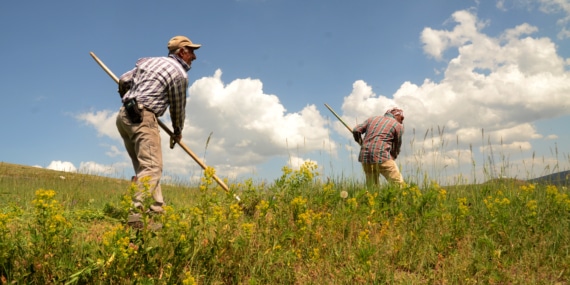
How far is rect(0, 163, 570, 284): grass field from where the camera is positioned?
275 centimetres

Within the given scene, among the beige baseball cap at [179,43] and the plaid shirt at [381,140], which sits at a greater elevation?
the beige baseball cap at [179,43]

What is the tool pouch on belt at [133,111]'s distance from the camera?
4.58m

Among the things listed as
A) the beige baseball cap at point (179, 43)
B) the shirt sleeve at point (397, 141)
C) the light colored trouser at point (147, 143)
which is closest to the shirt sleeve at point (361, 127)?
the shirt sleeve at point (397, 141)

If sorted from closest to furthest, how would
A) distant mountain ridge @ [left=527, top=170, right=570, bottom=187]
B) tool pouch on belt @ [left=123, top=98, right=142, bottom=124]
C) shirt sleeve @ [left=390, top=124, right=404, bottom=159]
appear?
tool pouch on belt @ [left=123, top=98, right=142, bottom=124] < distant mountain ridge @ [left=527, top=170, right=570, bottom=187] < shirt sleeve @ [left=390, top=124, right=404, bottom=159]

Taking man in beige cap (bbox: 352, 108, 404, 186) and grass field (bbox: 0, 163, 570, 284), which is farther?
man in beige cap (bbox: 352, 108, 404, 186)

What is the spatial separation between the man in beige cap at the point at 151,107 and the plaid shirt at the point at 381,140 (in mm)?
3436

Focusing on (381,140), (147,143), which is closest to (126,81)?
(147,143)

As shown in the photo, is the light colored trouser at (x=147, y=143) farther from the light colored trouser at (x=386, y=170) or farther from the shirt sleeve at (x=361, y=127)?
the shirt sleeve at (x=361, y=127)

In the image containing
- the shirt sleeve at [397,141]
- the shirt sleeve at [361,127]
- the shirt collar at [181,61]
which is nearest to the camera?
the shirt collar at [181,61]

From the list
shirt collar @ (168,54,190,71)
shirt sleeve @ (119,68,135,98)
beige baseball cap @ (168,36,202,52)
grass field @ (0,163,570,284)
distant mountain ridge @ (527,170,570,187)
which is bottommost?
grass field @ (0,163,570,284)

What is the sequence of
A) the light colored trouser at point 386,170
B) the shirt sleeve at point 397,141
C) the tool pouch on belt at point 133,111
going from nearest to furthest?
1. the tool pouch on belt at point 133,111
2. the light colored trouser at point 386,170
3. the shirt sleeve at point 397,141

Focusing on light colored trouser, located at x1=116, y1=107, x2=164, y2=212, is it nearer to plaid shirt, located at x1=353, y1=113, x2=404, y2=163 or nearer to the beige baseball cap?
the beige baseball cap

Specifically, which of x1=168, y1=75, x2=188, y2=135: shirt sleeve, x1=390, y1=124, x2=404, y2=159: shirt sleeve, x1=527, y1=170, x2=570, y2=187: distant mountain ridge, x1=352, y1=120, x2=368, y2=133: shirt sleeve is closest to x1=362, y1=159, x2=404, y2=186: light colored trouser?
x1=390, y1=124, x2=404, y2=159: shirt sleeve

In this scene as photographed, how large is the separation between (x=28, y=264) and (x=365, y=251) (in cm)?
231
